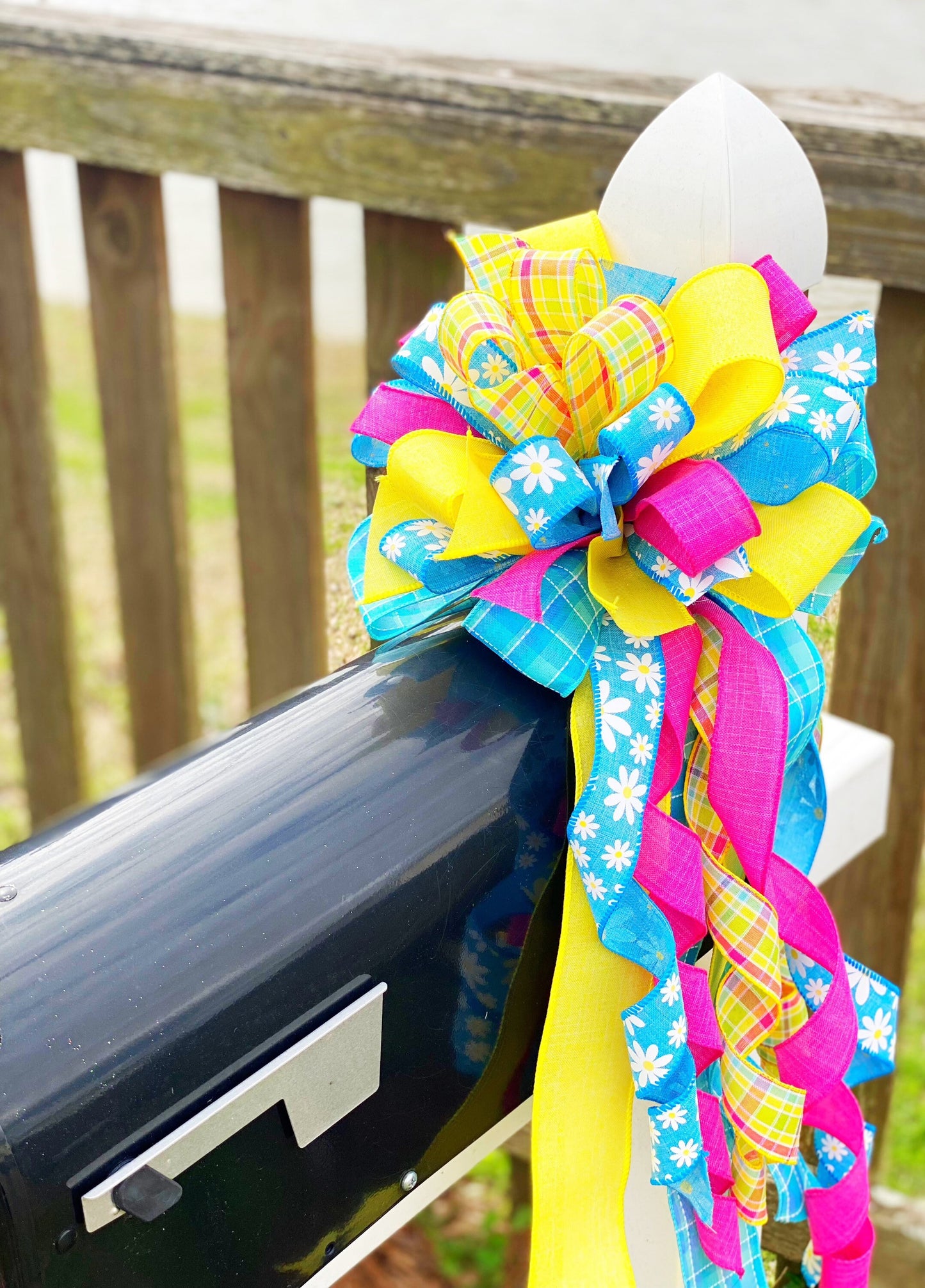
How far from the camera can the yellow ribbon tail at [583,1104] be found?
1.82 ft

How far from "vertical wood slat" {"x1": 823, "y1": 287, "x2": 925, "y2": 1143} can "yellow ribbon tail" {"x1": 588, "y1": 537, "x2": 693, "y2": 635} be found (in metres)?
0.66

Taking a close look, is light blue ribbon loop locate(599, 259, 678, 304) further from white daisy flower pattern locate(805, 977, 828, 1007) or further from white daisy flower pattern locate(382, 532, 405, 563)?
white daisy flower pattern locate(805, 977, 828, 1007)

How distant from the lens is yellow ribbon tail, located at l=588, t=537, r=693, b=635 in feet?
1.81

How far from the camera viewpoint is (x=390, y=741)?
0.52 m

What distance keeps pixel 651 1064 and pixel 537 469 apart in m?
0.26

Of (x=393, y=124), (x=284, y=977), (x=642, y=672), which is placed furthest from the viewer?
(x=393, y=124)

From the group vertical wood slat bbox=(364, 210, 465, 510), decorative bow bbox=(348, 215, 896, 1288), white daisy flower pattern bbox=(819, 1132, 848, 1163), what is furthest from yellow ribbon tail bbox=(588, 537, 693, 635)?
vertical wood slat bbox=(364, 210, 465, 510)

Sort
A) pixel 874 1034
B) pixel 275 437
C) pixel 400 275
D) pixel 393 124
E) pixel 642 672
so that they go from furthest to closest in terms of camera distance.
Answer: pixel 275 437 → pixel 400 275 → pixel 393 124 → pixel 874 1034 → pixel 642 672

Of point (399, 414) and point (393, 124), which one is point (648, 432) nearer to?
point (399, 414)

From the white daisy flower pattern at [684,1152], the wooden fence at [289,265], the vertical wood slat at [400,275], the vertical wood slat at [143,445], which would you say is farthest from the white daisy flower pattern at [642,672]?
the vertical wood slat at [143,445]

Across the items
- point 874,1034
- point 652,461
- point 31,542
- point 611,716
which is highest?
point 652,461

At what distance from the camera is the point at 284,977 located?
1.49 feet

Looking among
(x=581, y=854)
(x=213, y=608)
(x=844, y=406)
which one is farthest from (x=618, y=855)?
(x=213, y=608)

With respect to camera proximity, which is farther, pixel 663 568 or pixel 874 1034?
pixel 874 1034
